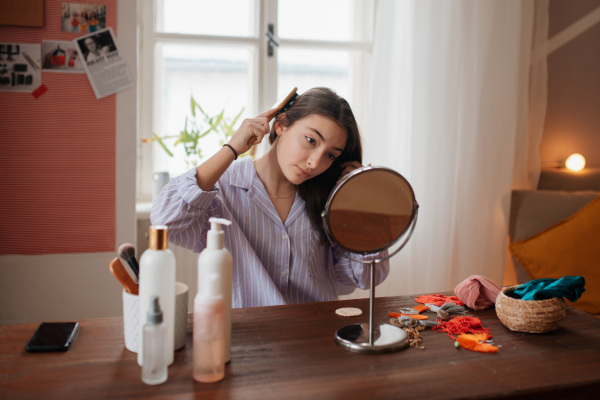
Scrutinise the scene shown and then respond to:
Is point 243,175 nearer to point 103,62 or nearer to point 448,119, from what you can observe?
point 103,62

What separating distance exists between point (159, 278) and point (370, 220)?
1.41 feet

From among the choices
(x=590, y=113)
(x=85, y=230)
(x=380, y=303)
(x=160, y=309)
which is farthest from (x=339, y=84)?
(x=160, y=309)

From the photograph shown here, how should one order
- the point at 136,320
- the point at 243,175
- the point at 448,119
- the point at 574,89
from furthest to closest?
the point at 574,89
the point at 448,119
the point at 243,175
the point at 136,320

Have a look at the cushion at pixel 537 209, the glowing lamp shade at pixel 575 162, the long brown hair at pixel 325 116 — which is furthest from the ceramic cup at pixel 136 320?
the glowing lamp shade at pixel 575 162

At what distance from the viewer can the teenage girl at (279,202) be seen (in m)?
1.34

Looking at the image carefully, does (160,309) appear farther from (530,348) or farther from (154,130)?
(154,130)

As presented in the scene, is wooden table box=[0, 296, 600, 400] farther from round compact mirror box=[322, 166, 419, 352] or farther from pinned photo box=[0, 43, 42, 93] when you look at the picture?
pinned photo box=[0, 43, 42, 93]

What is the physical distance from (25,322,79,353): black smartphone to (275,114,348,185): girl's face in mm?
619

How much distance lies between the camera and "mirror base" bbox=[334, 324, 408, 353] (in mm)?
997

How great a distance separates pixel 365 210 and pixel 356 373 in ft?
1.04

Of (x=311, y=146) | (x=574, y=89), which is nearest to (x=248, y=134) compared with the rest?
(x=311, y=146)

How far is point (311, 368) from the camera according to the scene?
0.91 m

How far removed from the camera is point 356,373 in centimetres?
90

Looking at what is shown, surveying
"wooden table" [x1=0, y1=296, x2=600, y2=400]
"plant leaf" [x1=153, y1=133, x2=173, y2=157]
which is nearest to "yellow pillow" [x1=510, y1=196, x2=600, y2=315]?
"wooden table" [x1=0, y1=296, x2=600, y2=400]
